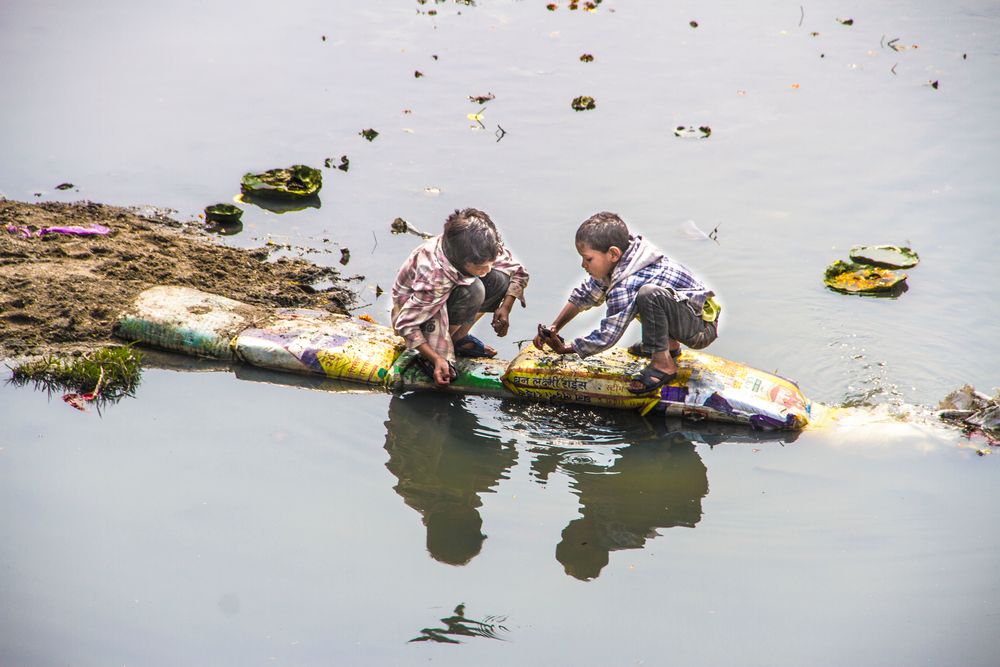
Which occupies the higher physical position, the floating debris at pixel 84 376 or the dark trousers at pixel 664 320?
the dark trousers at pixel 664 320

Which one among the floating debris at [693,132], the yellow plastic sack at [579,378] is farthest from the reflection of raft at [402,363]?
the floating debris at [693,132]

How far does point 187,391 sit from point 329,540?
1.32 m

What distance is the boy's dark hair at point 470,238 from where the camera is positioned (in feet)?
12.9

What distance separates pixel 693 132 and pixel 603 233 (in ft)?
11.4

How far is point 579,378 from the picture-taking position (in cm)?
421

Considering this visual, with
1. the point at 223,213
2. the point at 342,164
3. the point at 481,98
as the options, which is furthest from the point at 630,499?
the point at 481,98

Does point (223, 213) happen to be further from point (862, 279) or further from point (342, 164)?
point (862, 279)

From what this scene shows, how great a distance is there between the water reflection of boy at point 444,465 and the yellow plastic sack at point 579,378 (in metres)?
0.32

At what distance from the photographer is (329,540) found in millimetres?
3412

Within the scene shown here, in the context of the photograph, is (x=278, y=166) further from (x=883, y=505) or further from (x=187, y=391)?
(x=883, y=505)

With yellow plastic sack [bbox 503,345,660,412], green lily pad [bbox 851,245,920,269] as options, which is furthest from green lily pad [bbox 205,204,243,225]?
green lily pad [bbox 851,245,920,269]

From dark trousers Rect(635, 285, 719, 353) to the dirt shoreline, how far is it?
5.95 feet

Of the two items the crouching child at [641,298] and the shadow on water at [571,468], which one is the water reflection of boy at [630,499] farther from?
the crouching child at [641,298]

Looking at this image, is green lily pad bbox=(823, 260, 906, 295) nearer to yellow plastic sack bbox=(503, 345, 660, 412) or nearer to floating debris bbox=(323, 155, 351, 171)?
yellow plastic sack bbox=(503, 345, 660, 412)
